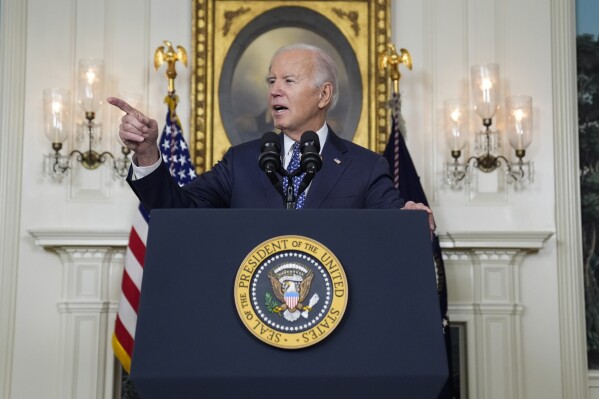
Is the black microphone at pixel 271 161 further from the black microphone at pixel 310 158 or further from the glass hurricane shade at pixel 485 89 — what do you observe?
the glass hurricane shade at pixel 485 89

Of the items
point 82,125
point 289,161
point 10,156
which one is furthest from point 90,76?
point 289,161

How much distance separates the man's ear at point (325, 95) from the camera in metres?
2.92

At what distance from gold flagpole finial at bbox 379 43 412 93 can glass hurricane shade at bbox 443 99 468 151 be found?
0.35 metres

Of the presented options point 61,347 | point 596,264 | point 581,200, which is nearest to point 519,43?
point 581,200

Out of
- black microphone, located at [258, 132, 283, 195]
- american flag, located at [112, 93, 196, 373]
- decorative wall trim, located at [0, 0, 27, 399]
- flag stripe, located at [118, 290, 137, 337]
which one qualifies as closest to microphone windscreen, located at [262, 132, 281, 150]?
black microphone, located at [258, 132, 283, 195]

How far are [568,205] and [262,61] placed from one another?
7.11 ft

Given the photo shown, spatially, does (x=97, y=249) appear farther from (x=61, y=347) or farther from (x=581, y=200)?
(x=581, y=200)

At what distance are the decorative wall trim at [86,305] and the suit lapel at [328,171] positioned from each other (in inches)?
108

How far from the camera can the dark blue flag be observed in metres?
5.18

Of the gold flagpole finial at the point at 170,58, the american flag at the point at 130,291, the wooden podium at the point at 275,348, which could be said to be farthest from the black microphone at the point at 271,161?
the gold flagpole finial at the point at 170,58

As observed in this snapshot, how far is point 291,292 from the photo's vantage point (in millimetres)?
1942

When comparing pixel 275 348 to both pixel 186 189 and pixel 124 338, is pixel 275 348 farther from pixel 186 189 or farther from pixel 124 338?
pixel 124 338

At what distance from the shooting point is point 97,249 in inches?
214

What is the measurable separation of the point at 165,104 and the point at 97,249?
1.01 m
